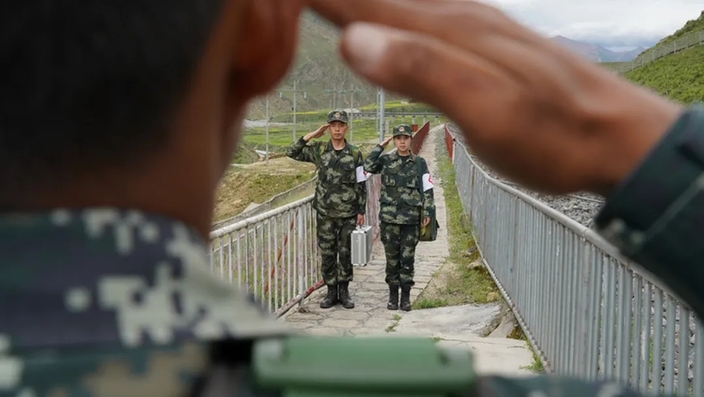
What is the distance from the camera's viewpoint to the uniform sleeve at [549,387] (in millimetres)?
711

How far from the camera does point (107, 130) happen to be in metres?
0.67

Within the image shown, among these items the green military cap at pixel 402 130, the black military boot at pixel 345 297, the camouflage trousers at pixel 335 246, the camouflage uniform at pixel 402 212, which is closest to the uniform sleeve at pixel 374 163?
the camouflage uniform at pixel 402 212

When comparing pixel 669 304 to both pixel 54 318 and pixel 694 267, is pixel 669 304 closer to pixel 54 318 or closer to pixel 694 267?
pixel 694 267

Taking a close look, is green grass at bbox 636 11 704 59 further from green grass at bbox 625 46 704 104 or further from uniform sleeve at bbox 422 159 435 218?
uniform sleeve at bbox 422 159 435 218

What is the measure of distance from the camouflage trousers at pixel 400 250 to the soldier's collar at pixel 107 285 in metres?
7.15

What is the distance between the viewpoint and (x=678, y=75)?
140ft

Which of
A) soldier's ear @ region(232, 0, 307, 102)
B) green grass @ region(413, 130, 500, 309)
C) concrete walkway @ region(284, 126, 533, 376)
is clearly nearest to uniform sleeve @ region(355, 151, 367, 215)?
concrete walkway @ region(284, 126, 533, 376)

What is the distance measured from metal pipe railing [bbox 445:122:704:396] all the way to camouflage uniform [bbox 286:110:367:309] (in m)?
1.53

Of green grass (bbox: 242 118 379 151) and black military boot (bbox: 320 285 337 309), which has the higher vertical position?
black military boot (bbox: 320 285 337 309)

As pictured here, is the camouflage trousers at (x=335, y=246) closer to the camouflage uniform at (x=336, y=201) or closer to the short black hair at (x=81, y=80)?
the camouflage uniform at (x=336, y=201)

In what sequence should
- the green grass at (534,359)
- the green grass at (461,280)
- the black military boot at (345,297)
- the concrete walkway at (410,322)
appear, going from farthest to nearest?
the green grass at (461,280)
the black military boot at (345,297)
the concrete walkway at (410,322)
the green grass at (534,359)

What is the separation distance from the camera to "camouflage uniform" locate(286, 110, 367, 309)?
7711 mm

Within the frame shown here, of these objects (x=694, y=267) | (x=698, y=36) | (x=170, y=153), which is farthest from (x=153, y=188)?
(x=698, y=36)

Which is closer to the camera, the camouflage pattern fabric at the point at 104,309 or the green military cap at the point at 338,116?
the camouflage pattern fabric at the point at 104,309
